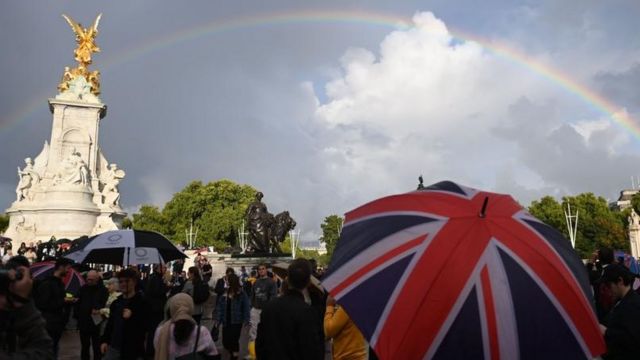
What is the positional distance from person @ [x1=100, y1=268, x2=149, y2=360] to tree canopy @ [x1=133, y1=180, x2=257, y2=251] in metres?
61.2

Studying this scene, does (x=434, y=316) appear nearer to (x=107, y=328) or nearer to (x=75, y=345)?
(x=107, y=328)

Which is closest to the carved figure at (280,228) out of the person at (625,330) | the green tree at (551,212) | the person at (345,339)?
the person at (345,339)

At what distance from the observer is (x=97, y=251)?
9461mm

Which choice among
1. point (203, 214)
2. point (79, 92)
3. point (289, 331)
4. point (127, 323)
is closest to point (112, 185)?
point (79, 92)

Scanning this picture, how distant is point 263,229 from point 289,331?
765 inches

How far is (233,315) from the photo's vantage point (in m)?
8.66

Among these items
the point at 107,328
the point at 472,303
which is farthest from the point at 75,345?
the point at 472,303

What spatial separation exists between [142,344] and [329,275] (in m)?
4.23

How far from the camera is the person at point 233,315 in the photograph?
8.66m

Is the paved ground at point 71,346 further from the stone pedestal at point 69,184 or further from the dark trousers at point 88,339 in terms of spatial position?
the stone pedestal at point 69,184

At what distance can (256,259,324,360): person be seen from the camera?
3998 mm

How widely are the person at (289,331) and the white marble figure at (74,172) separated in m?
44.3

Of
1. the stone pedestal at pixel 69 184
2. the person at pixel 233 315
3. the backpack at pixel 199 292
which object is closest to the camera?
the person at pixel 233 315

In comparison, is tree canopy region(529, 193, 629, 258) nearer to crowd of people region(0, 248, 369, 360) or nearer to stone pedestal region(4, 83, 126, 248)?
stone pedestal region(4, 83, 126, 248)
